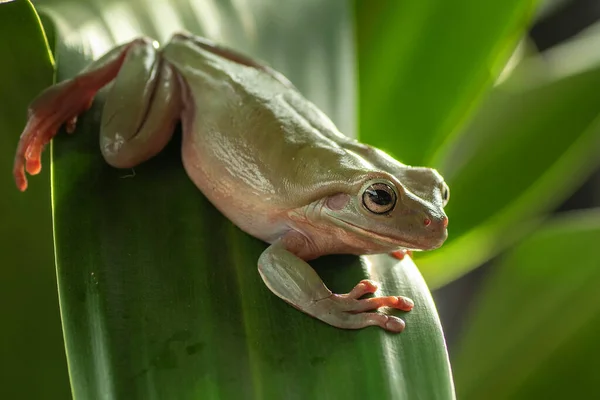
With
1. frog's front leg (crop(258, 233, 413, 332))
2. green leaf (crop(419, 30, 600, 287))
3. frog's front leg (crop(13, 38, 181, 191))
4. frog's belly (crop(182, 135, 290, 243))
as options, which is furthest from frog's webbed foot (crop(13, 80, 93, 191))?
green leaf (crop(419, 30, 600, 287))

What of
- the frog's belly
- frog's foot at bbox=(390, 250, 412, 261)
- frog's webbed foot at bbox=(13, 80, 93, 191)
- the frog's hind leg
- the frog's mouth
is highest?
the frog's hind leg

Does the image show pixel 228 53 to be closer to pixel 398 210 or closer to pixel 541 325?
pixel 398 210

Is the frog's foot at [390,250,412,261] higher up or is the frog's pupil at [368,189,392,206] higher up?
the frog's pupil at [368,189,392,206]

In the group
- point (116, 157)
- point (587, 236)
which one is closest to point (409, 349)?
point (116, 157)

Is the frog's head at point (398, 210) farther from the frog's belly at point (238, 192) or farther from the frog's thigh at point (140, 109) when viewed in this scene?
the frog's thigh at point (140, 109)

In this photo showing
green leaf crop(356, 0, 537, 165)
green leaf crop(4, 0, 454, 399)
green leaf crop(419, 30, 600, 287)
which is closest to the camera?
green leaf crop(4, 0, 454, 399)

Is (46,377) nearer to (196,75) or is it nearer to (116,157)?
(116,157)

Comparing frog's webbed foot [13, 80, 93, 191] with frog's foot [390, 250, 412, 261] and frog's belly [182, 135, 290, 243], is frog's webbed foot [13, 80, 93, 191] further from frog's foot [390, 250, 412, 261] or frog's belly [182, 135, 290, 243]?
frog's foot [390, 250, 412, 261]

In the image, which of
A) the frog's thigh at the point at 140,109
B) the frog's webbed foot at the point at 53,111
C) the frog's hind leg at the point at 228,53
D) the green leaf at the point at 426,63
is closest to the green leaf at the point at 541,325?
the green leaf at the point at 426,63
